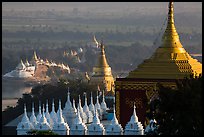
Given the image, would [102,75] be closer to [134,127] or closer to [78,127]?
[78,127]

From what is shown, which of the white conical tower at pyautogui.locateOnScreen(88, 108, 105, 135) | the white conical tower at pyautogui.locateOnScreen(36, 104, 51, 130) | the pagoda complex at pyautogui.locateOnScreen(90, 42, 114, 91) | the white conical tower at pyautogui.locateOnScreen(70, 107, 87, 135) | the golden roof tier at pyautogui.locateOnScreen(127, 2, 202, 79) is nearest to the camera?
the white conical tower at pyautogui.locateOnScreen(88, 108, 105, 135)

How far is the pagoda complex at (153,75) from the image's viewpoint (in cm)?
3750

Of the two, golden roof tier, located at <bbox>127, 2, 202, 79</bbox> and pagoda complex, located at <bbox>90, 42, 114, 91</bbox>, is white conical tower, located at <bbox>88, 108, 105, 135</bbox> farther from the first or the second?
pagoda complex, located at <bbox>90, 42, 114, 91</bbox>

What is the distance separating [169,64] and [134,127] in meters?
3.96

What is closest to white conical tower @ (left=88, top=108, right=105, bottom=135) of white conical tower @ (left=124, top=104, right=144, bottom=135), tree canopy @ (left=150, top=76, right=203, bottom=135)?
white conical tower @ (left=124, top=104, right=144, bottom=135)

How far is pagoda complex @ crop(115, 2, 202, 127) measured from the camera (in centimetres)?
3750

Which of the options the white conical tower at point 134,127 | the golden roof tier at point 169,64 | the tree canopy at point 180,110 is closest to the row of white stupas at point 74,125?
the white conical tower at point 134,127

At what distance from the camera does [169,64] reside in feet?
126

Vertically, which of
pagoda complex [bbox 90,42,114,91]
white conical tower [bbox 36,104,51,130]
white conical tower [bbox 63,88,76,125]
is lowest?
white conical tower [bbox 36,104,51,130]

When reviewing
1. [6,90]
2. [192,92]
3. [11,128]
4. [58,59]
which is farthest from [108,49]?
[192,92]

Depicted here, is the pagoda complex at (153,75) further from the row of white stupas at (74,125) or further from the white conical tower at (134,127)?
the white conical tower at (134,127)

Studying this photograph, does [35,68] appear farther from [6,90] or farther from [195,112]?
[195,112]

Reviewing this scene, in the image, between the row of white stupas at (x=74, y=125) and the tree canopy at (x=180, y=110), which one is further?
the row of white stupas at (x=74, y=125)

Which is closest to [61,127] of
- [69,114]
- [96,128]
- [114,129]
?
[96,128]
